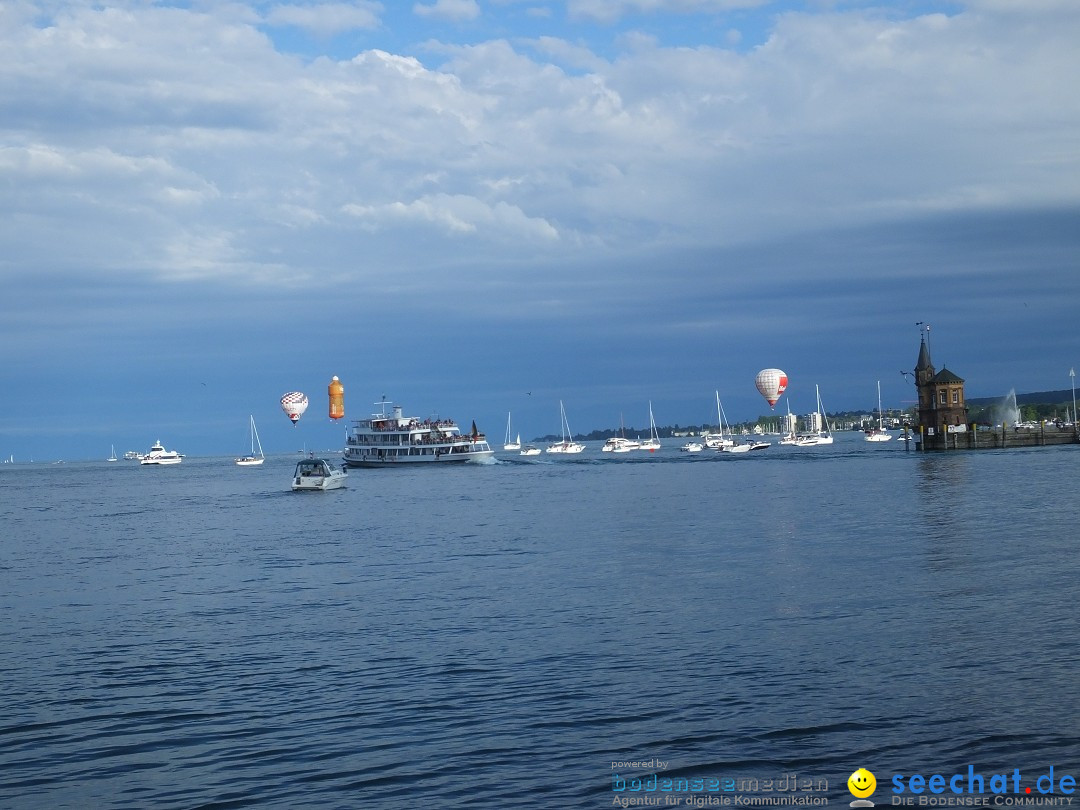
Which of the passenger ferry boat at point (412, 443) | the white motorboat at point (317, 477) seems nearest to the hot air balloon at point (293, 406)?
the passenger ferry boat at point (412, 443)

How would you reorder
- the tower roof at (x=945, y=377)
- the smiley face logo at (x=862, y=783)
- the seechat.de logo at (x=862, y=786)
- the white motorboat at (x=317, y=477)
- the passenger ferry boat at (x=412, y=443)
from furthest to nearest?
the passenger ferry boat at (x=412, y=443)
the tower roof at (x=945, y=377)
the white motorboat at (x=317, y=477)
the smiley face logo at (x=862, y=783)
the seechat.de logo at (x=862, y=786)

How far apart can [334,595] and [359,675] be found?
38.3 feet

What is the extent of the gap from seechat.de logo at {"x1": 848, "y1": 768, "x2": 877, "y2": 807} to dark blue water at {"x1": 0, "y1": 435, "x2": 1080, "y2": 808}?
15 centimetres

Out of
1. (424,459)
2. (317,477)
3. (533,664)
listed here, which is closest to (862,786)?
(533,664)

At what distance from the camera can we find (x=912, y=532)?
44219 millimetres

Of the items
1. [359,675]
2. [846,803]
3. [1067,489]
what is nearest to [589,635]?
[359,675]

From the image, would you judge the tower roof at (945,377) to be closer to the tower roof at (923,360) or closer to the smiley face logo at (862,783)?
the tower roof at (923,360)

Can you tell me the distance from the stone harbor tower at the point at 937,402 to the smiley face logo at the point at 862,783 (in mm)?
125562

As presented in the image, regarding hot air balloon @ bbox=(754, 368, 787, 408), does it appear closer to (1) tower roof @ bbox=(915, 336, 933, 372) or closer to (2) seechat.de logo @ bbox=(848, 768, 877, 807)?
(1) tower roof @ bbox=(915, 336, 933, 372)

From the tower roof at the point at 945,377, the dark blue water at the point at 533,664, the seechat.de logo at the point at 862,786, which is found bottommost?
the seechat.de logo at the point at 862,786

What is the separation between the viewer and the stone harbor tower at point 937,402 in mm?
133250

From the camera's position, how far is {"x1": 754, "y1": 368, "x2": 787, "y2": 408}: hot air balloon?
164 m

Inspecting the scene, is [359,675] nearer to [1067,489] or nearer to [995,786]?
[995,786]

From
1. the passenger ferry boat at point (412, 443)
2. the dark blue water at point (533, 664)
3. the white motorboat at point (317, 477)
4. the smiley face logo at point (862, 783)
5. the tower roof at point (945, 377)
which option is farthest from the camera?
the passenger ferry boat at point (412, 443)
